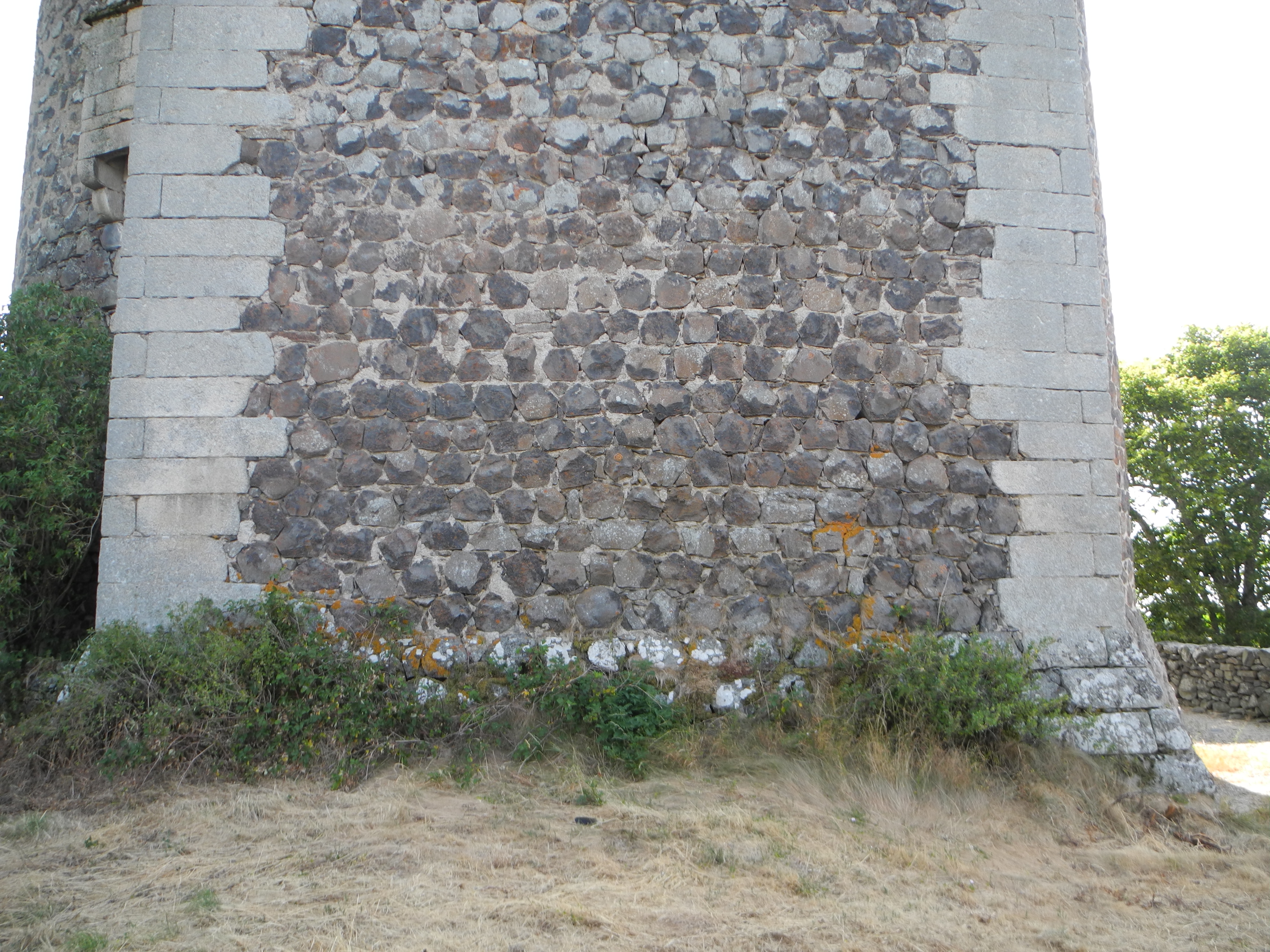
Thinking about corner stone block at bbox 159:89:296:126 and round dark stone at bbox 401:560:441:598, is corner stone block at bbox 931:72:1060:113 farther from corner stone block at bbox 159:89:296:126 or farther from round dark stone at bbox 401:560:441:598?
round dark stone at bbox 401:560:441:598

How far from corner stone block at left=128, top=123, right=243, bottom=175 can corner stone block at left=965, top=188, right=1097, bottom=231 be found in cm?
430

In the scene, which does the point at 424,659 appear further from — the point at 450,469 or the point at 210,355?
the point at 210,355

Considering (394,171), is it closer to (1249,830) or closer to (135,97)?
(135,97)

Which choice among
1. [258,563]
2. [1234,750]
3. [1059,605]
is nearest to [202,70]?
[258,563]

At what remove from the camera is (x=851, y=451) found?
5223 millimetres

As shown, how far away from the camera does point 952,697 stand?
15.0 feet

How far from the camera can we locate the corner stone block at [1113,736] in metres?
4.79

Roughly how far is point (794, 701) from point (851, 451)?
1.44m

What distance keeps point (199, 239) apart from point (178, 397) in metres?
0.91

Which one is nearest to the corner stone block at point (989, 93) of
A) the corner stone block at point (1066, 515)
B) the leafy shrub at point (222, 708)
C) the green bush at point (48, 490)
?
the corner stone block at point (1066, 515)

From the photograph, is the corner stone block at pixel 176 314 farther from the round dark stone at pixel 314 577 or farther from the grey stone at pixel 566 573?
the grey stone at pixel 566 573

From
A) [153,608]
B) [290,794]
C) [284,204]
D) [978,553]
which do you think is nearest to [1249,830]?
[978,553]

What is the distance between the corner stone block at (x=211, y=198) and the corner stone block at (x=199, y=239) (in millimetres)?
41

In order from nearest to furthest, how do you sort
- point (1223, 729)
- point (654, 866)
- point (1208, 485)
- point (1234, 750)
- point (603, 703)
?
1. point (654, 866)
2. point (603, 703)
3. point (1234, 750)
4. point (1223, 729)
5. point (1208, 485)
